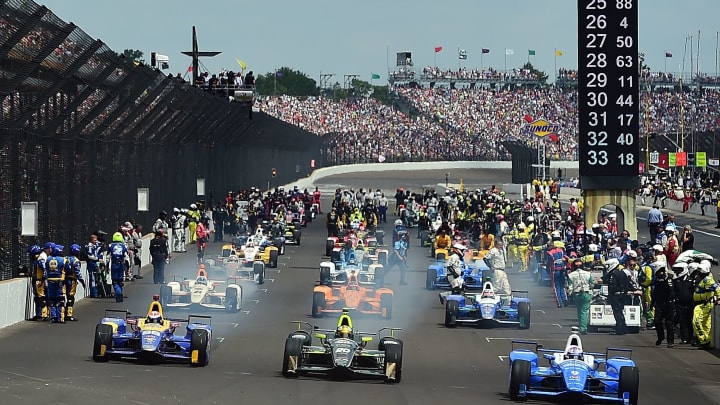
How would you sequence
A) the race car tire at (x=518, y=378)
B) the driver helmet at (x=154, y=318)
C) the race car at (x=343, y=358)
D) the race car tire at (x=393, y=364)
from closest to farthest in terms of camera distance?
1. the race car tire at (x=518, y=378)
2. the race car tire at (x=393, y=364)
3. the race car at (x=343, y=358)
4. the driver helmet at (x=154, y=318)

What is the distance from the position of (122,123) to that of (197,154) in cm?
1675

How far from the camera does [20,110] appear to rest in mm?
23906

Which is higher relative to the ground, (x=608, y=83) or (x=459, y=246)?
(x=608, y=83)

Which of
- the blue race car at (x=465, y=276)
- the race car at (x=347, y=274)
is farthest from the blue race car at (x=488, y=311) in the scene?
the blue race car at (x=465, y=276)

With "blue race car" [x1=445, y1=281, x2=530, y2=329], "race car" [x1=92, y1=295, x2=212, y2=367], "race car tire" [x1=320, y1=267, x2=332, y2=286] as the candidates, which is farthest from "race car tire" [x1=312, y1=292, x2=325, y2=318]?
"race car" [x1=92, y1=295, x2=212, y2=367]

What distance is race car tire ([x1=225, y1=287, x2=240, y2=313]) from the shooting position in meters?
26.5

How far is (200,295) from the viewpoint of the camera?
86.6 feet

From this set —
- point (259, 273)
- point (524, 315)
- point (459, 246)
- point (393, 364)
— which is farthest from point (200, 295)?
point (393, 364)

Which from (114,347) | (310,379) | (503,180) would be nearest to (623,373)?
(310,379)

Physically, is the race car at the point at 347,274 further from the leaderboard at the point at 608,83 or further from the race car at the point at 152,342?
the leaderboard at the point at 608,83

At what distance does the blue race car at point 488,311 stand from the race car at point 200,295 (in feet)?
14.0

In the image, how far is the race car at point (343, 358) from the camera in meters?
17.8

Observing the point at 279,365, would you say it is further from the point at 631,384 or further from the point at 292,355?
the point at 631,384

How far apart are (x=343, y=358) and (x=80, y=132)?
44.0 ft
